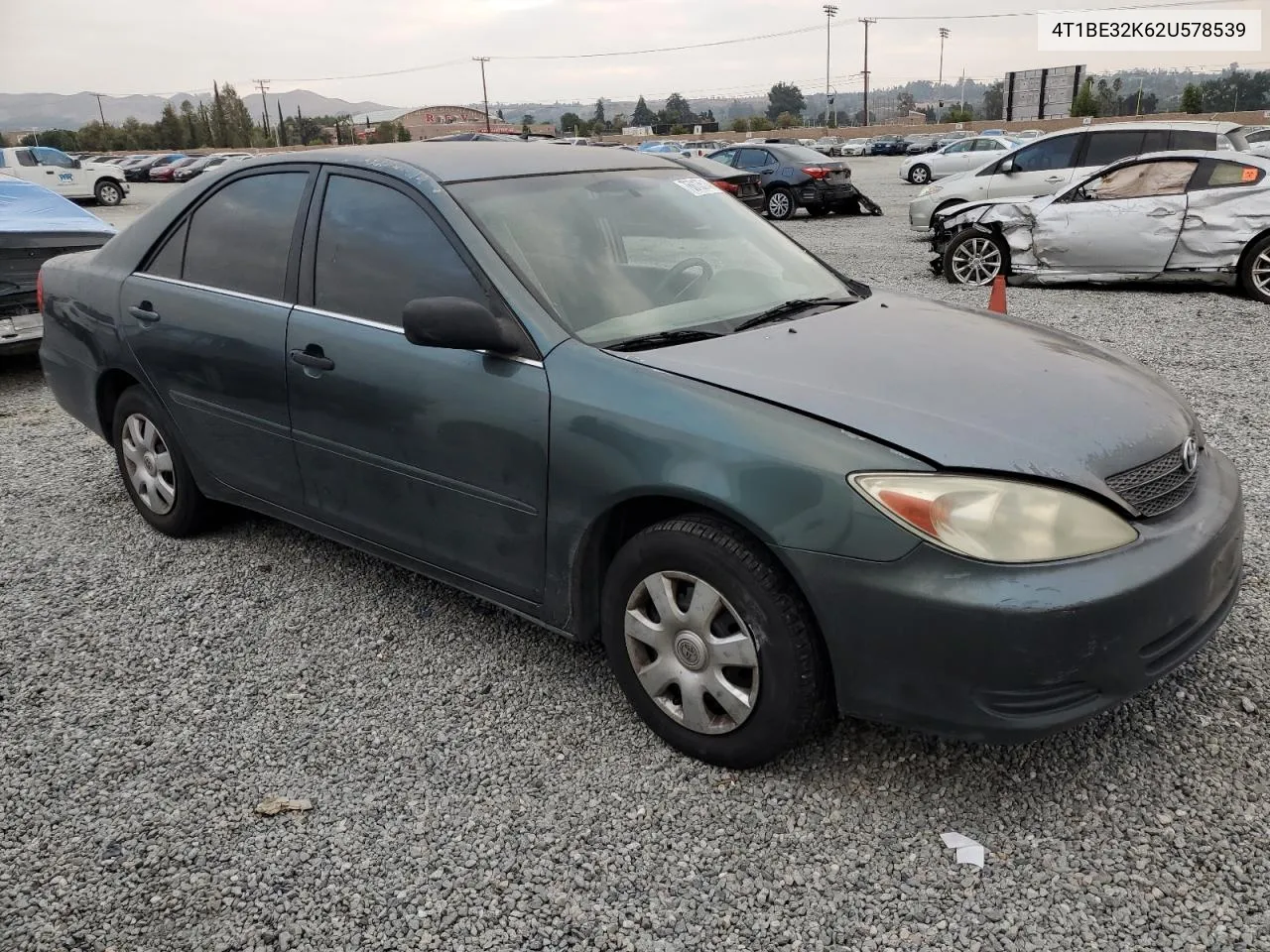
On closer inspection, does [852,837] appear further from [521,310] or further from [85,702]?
[85,702]

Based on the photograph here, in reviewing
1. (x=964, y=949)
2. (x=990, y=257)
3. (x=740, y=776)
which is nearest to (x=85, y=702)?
(x=740, y=776)

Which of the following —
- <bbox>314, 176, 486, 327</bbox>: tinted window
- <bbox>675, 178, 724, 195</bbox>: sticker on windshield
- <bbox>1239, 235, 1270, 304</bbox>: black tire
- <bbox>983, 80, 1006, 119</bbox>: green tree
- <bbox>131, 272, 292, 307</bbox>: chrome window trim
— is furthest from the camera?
<bbox>983, 80, 1006, 119</bbox>: green tree

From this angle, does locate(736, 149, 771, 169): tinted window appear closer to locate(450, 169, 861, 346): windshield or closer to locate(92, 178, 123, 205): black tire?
locate(450, 169, 861, 346): windshield

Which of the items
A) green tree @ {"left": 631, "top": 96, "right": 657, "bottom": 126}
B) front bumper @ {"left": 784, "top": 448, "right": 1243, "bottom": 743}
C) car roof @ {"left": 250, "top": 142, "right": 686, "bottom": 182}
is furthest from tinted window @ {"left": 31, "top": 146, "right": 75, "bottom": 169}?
green tree @ {"left": 631, "top": 96, "right": 657, "bottom": 126}

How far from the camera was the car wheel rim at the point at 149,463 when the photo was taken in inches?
173

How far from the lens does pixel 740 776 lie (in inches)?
109

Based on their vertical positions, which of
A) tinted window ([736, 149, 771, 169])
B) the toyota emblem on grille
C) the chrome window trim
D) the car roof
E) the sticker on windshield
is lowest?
the toyota emblem on grille

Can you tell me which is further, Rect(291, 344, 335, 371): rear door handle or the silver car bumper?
the silver car bumper

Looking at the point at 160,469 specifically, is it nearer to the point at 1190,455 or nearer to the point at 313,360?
the point at 313,360

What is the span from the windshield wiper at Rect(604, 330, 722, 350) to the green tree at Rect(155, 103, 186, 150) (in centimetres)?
9056

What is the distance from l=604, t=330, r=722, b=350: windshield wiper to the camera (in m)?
Result: 2.89

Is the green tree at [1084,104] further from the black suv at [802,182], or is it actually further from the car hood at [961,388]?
the car hood at [961,388]

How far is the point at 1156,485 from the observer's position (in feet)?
8.43

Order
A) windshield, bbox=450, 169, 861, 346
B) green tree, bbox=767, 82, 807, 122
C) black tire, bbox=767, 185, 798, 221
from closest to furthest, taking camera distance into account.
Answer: windshield, bbox=450, 169, 861, 346 → black tire, bbox=767, 185, 798, 221 → green tree, bbox=767, 82, 807, 122
